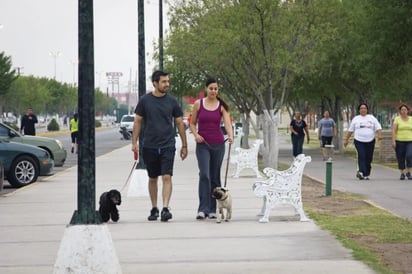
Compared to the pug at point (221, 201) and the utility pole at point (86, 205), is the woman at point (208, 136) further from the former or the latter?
the utility pole at point (86, 205)

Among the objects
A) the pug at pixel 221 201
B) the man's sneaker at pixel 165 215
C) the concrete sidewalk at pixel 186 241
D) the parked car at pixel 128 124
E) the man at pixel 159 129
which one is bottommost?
the parked car at pixel 128 124

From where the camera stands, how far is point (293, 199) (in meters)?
13.1

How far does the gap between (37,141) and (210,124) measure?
13.4 meters

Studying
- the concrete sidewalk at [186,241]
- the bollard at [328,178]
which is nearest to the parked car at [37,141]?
the concrete sidewalk at [186,241]

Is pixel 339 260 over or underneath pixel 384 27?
underneath

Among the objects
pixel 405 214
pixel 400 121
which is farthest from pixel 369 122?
pixel 405 214

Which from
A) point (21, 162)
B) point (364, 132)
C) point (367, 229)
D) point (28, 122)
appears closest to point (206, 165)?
point (367, 229)

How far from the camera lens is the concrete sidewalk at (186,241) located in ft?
30.6

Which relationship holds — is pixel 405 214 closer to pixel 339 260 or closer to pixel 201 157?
pixel 201 157

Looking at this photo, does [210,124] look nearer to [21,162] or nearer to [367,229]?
[367,229]

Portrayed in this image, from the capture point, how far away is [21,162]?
70.5ft

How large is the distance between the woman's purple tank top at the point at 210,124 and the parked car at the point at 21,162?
8.83 meters

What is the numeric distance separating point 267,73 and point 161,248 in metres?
17.7

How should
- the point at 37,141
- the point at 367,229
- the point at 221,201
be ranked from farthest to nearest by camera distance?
the point at 37,141 < the point at 221,201 < the point at 367,229
